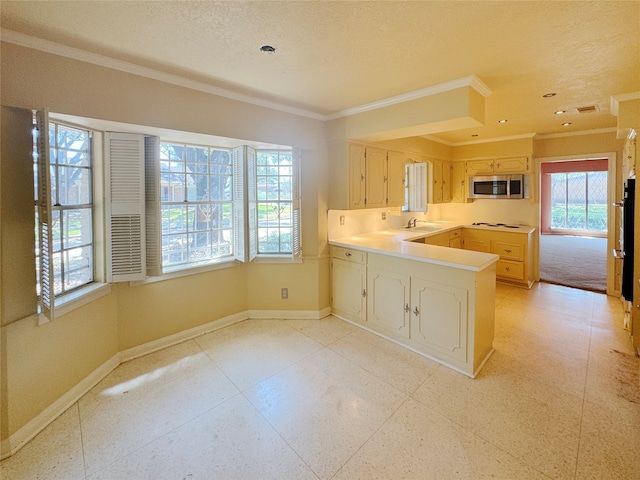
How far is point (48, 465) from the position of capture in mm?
1682

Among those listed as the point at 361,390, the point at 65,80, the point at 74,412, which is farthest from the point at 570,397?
the point at 65,80

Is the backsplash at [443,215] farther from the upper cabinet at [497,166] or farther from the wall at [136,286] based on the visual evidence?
the upper cabinet at [497,166]

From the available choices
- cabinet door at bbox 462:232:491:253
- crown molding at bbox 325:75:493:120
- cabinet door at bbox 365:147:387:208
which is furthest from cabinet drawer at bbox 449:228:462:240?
crown molding at bbox 325:75:493:120

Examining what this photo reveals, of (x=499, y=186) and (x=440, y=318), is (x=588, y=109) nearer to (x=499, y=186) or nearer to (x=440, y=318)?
(x=499, y=186)

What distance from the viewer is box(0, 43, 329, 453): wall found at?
1864 millimetres

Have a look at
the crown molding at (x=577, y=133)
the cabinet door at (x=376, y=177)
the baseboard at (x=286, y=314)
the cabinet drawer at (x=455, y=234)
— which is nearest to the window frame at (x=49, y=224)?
the baseboard at (x=286, y=314)

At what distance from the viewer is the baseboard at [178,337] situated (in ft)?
9.10

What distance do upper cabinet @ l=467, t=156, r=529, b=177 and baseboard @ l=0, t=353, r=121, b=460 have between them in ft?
19.0

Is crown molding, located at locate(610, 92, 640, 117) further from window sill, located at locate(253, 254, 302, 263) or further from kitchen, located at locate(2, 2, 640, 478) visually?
window sill, located at locate(253, 254, 302, 263)

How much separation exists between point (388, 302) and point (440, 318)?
57 centimetres

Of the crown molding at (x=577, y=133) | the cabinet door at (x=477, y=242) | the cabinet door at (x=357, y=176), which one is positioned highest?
the crown molding at (x=577, y=133)

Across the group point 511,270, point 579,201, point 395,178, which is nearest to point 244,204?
point 395,178

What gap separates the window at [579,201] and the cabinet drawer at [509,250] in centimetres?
755

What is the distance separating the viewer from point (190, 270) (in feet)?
10.2
